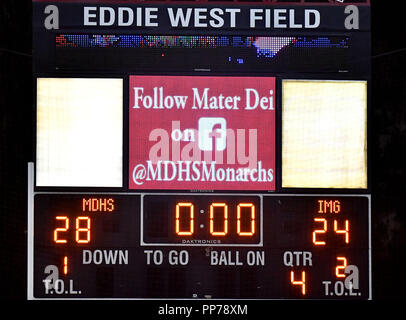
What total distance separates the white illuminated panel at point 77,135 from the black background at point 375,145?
46cm

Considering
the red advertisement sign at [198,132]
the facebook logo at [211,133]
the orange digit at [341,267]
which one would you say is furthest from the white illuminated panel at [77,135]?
the orange digit at [341,267]

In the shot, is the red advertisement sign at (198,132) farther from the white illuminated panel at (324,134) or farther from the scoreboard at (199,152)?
the white illuminated panel at (324,134)

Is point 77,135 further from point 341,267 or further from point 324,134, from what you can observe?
point 341,267

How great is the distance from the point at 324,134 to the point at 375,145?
0.92 metres

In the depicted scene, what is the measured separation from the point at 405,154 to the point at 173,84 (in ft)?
8.51

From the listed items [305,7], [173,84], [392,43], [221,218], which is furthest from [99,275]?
[392,43]

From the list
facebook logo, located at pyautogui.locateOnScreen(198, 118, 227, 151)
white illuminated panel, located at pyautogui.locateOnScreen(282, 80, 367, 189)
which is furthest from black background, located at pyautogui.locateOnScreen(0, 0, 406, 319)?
facebook logo, located at pyautogui.locateOnScreen(198, 118, 227, 151)

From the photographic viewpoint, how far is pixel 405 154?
32.9 ft

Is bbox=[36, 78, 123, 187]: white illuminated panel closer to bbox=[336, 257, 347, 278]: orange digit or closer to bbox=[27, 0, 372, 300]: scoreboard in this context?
bbox=[27, 0, 372, 300]: scoreboard

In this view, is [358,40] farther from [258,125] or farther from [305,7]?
[258,125]

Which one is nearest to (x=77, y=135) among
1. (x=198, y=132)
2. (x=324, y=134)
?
(x=198, y=132)

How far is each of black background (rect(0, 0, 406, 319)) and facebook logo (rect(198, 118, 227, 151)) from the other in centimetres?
155

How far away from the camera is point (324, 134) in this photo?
30.5 ft

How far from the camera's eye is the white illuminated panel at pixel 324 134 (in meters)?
9.30
